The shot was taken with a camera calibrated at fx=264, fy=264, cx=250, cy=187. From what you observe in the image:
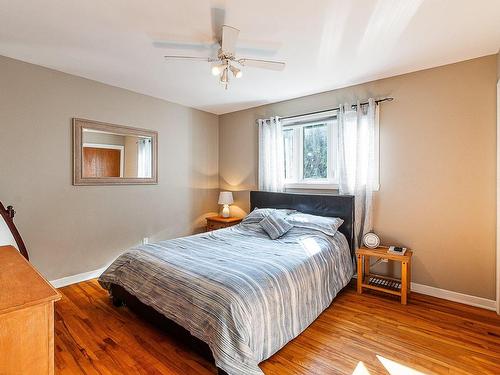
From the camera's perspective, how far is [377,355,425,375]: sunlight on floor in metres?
1.74

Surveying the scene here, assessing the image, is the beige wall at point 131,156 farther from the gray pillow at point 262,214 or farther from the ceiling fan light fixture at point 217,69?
the ceiling fan light fixture at point 217,69

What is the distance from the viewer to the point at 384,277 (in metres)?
3.11

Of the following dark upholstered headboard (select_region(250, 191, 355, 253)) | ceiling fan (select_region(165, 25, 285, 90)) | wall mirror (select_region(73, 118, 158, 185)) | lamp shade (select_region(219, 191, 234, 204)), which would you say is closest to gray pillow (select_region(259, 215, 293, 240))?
dark upholstered headboard (select_region(250, 191, 355, 253))

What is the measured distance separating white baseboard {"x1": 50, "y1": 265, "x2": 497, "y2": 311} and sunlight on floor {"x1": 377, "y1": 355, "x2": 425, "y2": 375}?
1.41 m

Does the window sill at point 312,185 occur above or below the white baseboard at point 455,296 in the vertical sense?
above

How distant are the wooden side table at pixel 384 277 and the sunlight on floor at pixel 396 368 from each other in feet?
3.39

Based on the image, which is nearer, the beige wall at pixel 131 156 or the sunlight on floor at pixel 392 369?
the sunlight on floor at pixel 392 369

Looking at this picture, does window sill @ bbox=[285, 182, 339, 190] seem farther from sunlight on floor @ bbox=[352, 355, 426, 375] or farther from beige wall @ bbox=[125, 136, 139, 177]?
beige wall @ bbox=[125, 136, 139, 177]

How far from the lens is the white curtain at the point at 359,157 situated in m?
3.18

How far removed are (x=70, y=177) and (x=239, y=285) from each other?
2.57 meters

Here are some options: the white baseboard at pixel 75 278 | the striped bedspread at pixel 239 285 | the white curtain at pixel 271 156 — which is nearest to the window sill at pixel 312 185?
the white curtain at pixel 271 156

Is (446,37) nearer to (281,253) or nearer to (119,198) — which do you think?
(281,253)

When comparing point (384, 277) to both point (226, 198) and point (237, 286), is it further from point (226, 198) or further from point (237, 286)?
point (226, 198)

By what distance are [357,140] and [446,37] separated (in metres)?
1.27
